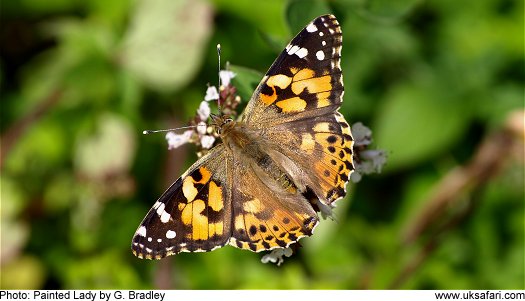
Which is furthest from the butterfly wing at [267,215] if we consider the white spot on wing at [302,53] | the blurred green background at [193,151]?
Answer: the blurred green background at [193,151]

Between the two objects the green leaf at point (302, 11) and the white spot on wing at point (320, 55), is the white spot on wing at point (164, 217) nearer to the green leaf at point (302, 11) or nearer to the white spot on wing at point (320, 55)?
the white spot on wing at point (320, 55)

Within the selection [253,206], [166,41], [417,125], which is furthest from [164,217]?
[417,125]

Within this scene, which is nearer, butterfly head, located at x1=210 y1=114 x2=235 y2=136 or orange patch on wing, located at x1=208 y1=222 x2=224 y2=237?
orange patch on wing, located at x1=208 y1=222 x2=224 y2=237

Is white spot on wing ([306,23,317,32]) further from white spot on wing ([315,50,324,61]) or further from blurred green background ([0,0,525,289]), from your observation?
blurred green background ([0,0,525,289])

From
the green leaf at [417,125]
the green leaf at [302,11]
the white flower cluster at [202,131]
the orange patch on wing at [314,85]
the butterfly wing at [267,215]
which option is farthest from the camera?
the green leaf at [417,125]

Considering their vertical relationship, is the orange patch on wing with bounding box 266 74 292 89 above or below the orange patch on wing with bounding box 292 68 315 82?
below

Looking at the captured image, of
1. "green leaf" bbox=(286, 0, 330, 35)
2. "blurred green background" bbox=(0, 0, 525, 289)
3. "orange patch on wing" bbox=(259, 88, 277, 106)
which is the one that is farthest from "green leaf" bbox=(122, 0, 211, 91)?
"orange patch on wing" bbox=(259, 88, 277, 106)

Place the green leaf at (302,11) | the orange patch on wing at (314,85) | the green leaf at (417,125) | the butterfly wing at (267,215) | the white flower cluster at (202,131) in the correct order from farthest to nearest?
the green leaf at (417,125), the green leaf at (302,11), the white flower cluster at (202,131), the orange patch on wing at (314,85), the butterfly wing at (267,215)

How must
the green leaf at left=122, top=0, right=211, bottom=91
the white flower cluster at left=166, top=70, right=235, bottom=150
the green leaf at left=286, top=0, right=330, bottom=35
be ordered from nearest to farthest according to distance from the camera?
the white flower cluster at left=166, top=70, right=235, bottom=150
the green leaf at left=286, top=0, right=330, bottom=35
the green leaf at left=122, top=0, right=211, bottom=91
